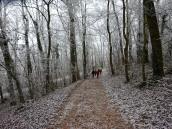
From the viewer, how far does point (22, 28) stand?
24859 millimetres

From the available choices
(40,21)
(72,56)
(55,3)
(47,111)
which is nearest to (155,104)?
(47,111)

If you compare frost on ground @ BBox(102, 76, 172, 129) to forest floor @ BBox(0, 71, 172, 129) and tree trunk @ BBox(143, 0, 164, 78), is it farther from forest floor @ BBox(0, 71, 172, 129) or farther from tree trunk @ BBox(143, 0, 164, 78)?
tree trunk @ BBox(143, 0, 164, 78)

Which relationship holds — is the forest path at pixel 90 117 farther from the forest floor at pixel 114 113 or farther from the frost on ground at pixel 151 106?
the frost on ground at pixel 151 106

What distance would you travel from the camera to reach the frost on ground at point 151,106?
810 cm

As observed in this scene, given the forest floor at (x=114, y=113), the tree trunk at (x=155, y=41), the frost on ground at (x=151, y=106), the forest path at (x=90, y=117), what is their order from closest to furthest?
the frost on ground at (x=151, y=106) < the forest floor at (x=114, y=113) < the forest path at (x=90, y=117) < the tree trunk at (x=155, y=41)

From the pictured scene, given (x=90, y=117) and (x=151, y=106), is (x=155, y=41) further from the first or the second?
(x=90, y=117)

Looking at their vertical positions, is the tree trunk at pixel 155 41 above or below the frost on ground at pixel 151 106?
above

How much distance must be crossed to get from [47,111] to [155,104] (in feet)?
18.0

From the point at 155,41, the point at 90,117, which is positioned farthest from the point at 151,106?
the point at 155,41

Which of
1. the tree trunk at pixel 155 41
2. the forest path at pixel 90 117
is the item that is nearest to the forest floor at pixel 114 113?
the forest path at pixel 90 117

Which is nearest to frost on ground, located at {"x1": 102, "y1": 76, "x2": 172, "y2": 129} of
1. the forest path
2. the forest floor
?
the forest floor

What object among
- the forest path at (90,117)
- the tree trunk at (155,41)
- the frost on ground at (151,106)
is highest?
the tree trunk at (155,41)

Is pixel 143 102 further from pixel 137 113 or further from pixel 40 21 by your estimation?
pixel 40 21

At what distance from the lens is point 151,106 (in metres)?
9.95
